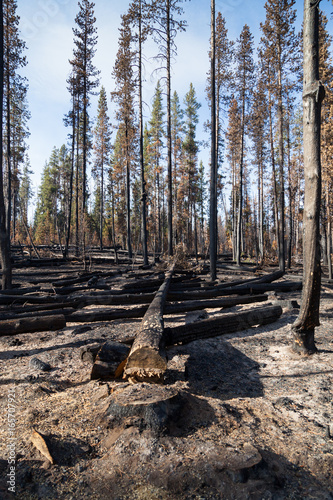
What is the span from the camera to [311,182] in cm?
445

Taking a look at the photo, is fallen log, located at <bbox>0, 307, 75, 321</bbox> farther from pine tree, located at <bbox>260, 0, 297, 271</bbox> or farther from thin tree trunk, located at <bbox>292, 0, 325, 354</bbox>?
pine tree, located at <bbox>260, 0, 297, 271</bbox>

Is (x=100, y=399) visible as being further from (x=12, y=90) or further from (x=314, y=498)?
(x=12, y=90)

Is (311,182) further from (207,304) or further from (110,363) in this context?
(110,363)

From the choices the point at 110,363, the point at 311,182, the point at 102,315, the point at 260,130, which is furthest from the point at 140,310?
the point at 260,130

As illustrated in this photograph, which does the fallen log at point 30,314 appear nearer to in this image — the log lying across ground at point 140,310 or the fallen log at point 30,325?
the log lying across ground at point 140,310

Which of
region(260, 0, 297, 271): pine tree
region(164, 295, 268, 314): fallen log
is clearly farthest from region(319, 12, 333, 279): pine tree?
region(164, 295, 268, 314): fallen log

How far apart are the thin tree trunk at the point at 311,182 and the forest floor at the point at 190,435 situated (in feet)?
1.62

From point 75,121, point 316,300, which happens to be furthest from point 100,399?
point 75,121

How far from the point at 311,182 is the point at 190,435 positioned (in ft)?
13.0

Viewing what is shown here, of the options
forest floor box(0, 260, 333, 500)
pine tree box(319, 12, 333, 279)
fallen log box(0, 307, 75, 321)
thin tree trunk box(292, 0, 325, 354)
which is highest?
pine tree box(319, 12, 333, 279)

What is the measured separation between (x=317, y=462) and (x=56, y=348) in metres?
4.22

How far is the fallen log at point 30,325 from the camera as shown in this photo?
191 inches

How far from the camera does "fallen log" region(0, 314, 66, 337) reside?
4.85 m

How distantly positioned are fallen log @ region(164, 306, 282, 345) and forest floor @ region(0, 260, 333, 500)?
Result: 1.06ft
